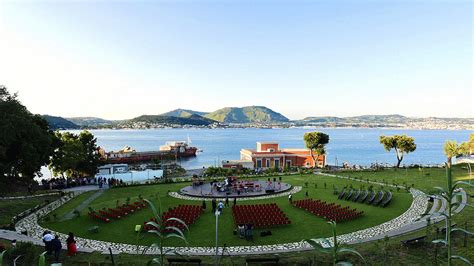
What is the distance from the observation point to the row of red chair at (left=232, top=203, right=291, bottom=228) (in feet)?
70.2

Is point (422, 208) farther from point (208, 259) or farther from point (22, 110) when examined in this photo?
point (22, 110)

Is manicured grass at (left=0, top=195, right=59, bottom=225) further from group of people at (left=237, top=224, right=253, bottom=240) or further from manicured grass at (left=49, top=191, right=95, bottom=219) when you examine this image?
group of people at (left=237, top=224, right=253, bottom=240)

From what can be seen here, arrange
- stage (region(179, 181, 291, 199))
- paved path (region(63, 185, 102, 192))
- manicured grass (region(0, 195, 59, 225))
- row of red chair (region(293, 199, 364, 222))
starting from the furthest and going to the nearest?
paved path (region(63, 185, 102, 192)), stage (region(179, 181, 291, 199)), manicured grass (region(0, 195, 59, 225)), row of red chair (region(293, 199, 364, 222))

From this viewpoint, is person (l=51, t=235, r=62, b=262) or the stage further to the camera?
the stage

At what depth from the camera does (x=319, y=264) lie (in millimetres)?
13656

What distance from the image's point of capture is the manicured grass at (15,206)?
23569mm

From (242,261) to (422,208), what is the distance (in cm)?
1726

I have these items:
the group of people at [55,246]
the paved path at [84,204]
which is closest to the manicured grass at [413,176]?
the paved path at [84,204]

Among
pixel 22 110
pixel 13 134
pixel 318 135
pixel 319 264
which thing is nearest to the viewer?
pixel 319 264

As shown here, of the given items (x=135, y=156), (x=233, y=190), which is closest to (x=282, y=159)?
(x=233, y=190)

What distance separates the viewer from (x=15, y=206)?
26.4 metres

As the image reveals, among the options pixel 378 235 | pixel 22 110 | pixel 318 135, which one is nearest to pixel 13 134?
pixel 22 110

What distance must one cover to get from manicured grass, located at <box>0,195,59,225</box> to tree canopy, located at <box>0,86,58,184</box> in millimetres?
2320

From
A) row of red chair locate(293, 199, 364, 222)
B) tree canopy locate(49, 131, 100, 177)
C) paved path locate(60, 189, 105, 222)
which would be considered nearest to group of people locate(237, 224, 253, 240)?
row of red chair locate(293, 199, 364, 222)
